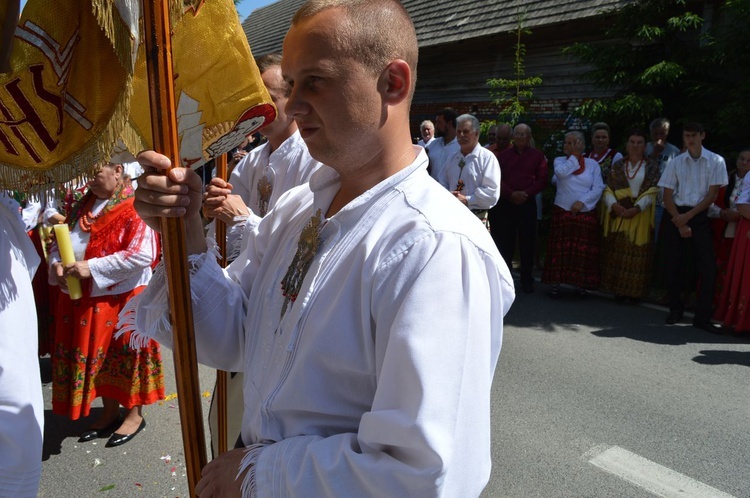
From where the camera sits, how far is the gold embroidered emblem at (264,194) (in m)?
3.68

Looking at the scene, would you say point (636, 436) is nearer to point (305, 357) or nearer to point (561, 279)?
point (305, 357)

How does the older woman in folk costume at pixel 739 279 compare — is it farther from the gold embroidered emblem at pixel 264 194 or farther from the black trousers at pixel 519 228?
the gold embroidered emblem at pixel 264 194

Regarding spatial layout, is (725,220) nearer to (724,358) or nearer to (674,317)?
(674,317)

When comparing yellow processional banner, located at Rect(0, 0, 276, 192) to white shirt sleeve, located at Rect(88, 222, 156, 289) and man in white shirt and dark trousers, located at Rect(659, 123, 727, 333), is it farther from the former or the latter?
man in white shirt and dark trousers, located at Rect(659, 123, 727, 333)

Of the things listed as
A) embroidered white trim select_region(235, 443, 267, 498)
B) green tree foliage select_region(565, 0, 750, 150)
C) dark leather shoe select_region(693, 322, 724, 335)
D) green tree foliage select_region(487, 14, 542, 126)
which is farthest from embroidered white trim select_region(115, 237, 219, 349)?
green tree foliage select_region(487, 14, 542, 126)

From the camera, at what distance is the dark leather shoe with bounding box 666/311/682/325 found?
638 centimetres

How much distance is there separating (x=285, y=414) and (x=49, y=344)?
412 centimetres

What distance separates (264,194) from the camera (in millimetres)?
3762

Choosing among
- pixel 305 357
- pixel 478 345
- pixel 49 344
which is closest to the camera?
pixel 478 345

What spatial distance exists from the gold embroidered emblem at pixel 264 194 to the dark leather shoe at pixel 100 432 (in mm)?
1637

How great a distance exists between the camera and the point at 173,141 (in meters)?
1.46

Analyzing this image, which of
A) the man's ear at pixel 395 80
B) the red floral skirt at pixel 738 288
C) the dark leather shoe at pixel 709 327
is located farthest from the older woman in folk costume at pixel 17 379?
the red floral skirt at pixel 738 288

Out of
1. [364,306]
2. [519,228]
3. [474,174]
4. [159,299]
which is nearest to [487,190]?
[474,174]

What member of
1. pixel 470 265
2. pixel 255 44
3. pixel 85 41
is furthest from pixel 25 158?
pixel 255 44
